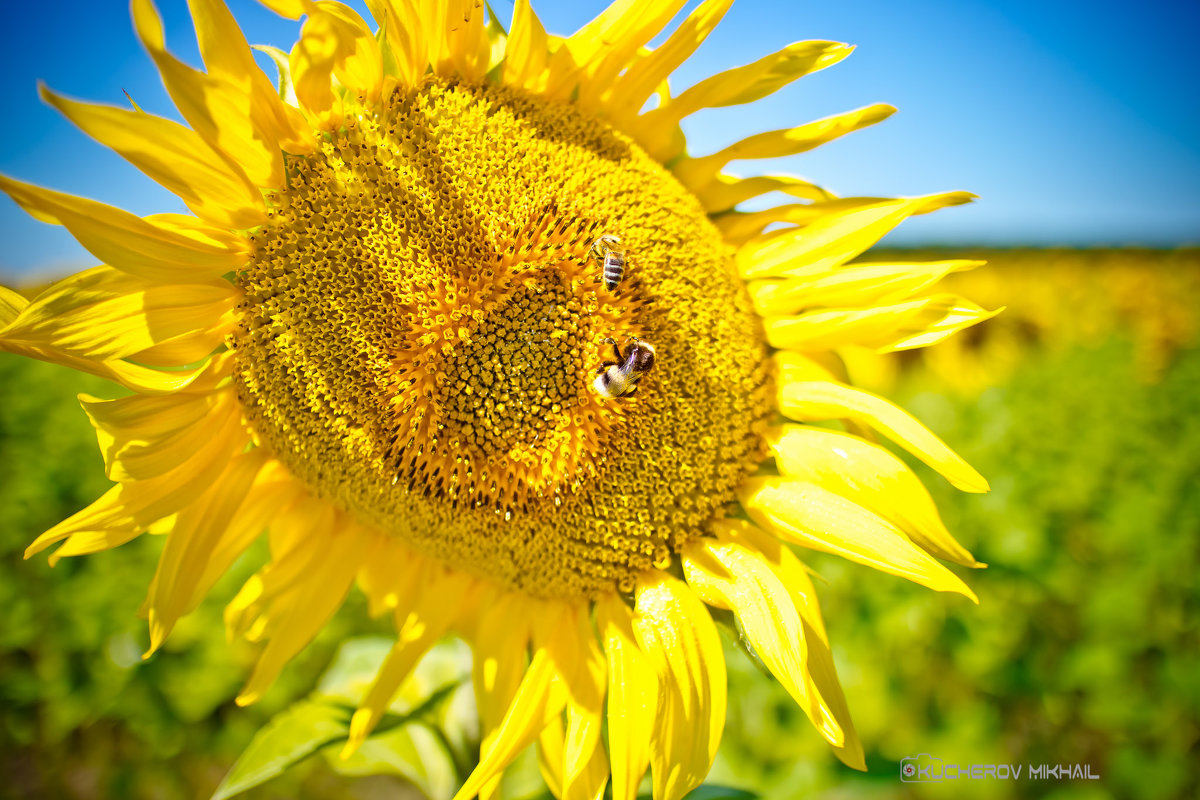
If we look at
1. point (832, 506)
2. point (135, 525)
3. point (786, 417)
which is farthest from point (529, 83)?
point (135, 525)

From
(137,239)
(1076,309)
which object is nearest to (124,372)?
(137,239)

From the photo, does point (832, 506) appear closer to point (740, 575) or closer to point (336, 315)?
point (740, 575)

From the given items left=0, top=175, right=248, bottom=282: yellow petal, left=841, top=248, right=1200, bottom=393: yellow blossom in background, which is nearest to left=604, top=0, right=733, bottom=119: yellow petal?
left=0, top=175, right=248, bottom=282: yellow petal

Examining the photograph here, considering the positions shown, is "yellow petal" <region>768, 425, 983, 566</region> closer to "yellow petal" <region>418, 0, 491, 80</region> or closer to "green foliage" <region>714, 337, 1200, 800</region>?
"yellow petal" <region>418, 0, 491, 80</region>

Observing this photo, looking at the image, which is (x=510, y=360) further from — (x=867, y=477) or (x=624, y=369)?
(x=867, y=477)

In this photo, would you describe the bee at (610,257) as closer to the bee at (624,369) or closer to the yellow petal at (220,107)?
the bee at (624,369)
